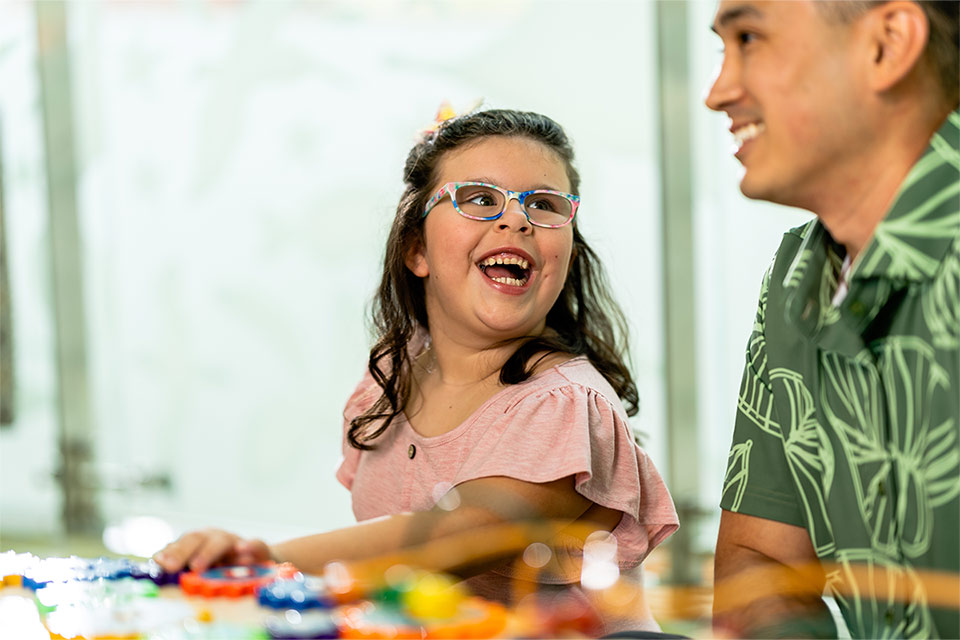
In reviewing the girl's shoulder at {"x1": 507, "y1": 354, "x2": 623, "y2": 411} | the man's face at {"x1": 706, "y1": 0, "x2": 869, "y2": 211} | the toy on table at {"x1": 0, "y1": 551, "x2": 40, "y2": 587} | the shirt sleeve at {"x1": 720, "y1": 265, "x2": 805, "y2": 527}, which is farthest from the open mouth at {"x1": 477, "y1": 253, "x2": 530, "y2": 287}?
the toy on table at {"x1": 0, "y1": 551, "x2": 40, "y2": 587}

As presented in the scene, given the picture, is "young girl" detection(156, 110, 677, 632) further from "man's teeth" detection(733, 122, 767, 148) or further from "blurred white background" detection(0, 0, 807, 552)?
"blurred white background" detection(0, 0, 807, 552)

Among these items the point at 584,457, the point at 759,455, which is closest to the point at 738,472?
the point at 759,455

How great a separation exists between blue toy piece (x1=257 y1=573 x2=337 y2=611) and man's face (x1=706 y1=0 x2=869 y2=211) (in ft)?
1.93

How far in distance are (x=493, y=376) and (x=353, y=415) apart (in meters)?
0.29

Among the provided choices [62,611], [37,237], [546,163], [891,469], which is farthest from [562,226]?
[37,237]

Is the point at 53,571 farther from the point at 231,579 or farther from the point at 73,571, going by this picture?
the point at 231,579

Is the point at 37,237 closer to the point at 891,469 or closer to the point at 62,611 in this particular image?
the point at 62,611

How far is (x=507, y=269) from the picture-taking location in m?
1.69

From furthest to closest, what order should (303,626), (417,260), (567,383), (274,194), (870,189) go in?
(274,194) → (417,260) → (567,383) → (870,189) → (303,626)

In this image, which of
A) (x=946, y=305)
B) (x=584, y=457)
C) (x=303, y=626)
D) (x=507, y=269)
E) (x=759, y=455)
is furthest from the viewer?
(x=507, y=269)

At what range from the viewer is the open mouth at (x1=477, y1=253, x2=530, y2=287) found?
1659 mm

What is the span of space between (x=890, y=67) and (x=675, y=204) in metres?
2.05

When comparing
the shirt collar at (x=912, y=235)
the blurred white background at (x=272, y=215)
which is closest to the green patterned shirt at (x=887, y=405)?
the shirt collar at (x=912, y=235)

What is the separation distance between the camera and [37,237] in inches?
161
